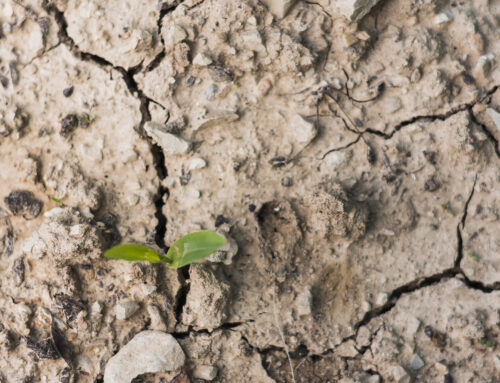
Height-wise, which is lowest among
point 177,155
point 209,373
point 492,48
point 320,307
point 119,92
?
point 209,373

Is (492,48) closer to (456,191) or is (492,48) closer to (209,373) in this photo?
(456,191)

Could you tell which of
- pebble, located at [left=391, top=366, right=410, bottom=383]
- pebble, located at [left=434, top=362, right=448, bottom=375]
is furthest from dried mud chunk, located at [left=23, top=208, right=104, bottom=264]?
pebble, located at [left=434, top=362, right=448, bottom=375]

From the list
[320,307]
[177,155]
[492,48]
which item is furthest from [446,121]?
[177,155]

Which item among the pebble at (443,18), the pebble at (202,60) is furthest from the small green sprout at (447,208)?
the pebble at (202,60)

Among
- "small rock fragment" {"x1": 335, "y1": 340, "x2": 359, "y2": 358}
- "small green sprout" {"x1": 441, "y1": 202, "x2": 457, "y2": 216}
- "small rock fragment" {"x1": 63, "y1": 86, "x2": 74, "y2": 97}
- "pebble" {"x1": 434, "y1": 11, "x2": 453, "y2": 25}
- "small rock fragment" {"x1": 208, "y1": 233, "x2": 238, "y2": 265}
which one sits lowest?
"small rock fragment" {"x1": 335, "y1": 340, "x2": 359, "y2": 358}

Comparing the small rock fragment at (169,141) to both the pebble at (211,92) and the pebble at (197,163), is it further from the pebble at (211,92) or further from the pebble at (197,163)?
the pebble at (211,92)

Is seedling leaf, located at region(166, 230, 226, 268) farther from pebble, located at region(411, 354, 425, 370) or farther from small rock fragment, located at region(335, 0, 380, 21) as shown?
small rock fragment, located at region(335, 0, 380, 21)
